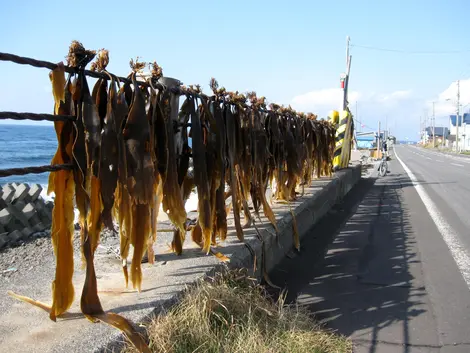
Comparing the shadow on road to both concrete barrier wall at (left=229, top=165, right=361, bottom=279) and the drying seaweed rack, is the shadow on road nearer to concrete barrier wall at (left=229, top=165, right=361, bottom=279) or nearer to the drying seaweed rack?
concrete barrier wall at (left=229, top=165, right=361, bottom=279)

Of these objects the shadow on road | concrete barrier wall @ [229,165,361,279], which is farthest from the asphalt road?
concrete barrier wall @ [229,165,361,279]

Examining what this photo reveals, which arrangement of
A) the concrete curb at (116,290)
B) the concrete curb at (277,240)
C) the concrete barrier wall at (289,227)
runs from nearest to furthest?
the concrete curb at (116,290) → the concrete curb at (277,240) → the concrete barrier wall at (289,227)

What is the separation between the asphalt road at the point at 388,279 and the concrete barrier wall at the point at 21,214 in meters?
4.53

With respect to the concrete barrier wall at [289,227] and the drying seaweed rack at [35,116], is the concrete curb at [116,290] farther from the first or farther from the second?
the drying seaweed rack at [35,116]

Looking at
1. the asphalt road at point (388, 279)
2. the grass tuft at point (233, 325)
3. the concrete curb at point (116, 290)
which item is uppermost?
the concrete curb at point (116, 290)

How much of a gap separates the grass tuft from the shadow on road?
1.42ft

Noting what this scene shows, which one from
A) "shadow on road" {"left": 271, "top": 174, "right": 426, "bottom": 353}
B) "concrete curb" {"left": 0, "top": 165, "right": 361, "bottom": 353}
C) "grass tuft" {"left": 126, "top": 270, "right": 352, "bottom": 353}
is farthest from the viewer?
"shadow on road" {"left": 271, "top": 174, "right": 426, "bottom": 353}

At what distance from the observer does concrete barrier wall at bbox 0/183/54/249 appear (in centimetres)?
763

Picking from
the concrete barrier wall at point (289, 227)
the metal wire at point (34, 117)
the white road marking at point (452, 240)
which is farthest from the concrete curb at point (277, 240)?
the white road marking at point (452, 240)

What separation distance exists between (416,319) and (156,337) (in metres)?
2.62

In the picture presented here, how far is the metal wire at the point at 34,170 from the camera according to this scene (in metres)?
2.47

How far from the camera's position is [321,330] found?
3947 millimetres

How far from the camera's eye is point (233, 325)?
11.1ft

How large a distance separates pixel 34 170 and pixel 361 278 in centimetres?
Result: 401
